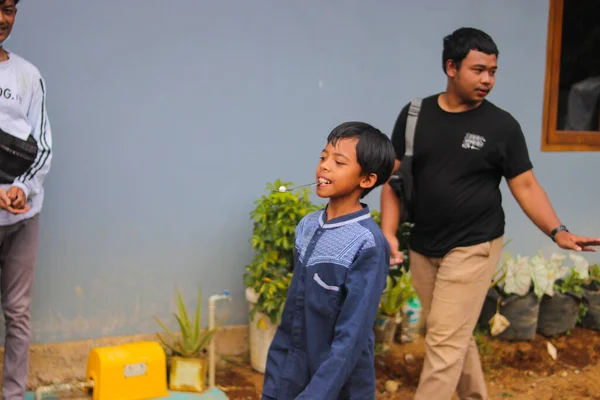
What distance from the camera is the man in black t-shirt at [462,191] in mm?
3732

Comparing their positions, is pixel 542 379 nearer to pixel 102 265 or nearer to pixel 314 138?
pixel 314 138

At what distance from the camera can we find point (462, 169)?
3775mm

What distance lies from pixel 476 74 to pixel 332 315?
1.66 meters

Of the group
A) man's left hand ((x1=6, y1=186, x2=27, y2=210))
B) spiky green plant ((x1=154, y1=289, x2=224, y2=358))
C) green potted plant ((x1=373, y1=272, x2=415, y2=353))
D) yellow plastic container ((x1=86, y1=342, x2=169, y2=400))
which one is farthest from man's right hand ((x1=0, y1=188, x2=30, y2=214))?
green potted plant ((x1=373, y1=272, x2=415, y2=353))

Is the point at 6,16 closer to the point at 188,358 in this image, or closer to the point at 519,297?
the point at 188,358

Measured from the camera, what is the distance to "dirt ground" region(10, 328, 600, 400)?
489 cm

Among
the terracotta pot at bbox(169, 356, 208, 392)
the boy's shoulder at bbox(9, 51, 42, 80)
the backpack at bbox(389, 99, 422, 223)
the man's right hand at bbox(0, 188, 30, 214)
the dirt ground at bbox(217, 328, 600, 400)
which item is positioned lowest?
the dirt ground at bbox(217, 328, 600, 400)

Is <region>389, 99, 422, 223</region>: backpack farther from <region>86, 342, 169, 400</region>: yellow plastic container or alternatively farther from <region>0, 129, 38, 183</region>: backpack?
<region>0, 129, 38, 183</region>: backpack

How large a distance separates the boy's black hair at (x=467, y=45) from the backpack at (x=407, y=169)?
1.06 ft

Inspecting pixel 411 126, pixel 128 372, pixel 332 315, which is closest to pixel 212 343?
pixel 128 372

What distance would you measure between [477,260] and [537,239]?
2363 mm

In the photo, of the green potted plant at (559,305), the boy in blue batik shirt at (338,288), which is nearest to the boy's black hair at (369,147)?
the boy in blue batik shirt at (338,288)

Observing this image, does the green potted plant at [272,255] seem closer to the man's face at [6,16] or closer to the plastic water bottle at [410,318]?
the plastic water bottle at [410,318]

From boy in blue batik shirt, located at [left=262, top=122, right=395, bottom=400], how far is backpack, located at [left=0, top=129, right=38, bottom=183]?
1670 millimetres
